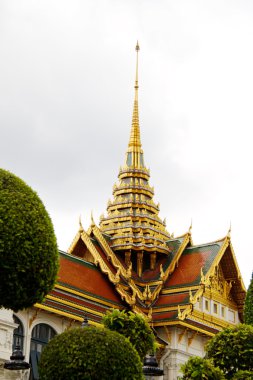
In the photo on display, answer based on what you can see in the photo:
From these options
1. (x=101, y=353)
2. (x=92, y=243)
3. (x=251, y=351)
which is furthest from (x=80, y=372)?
Answer: (x=92, y=243)

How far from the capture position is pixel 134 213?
135 feet

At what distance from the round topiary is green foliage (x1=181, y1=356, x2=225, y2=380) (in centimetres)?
546

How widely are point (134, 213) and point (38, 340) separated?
38.7 ft

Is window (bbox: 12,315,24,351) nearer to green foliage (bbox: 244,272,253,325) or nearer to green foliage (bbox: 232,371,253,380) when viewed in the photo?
green foliage (bbox: 244,272,253,325)

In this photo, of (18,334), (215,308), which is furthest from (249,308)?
(215,308)

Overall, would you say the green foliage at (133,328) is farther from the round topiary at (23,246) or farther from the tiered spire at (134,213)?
the tiered spire at (134,213)

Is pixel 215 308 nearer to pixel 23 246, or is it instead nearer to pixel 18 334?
pixel 18 334

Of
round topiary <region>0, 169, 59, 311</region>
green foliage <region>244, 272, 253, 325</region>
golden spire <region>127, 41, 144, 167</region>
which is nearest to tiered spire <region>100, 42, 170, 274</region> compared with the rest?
golden spire <region>127, 41, 144, 167</region>

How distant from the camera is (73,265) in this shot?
116 feet

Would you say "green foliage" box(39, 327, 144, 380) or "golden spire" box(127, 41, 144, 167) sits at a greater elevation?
"golden spire" box(127, 41, 144, 167)

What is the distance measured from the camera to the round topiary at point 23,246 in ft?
52.6

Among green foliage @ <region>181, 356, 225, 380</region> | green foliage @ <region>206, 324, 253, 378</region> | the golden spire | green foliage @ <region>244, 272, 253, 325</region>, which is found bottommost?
green foliage @ <region>181, 356, 225, 380</region>

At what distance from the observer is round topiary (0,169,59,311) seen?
16.0 meters

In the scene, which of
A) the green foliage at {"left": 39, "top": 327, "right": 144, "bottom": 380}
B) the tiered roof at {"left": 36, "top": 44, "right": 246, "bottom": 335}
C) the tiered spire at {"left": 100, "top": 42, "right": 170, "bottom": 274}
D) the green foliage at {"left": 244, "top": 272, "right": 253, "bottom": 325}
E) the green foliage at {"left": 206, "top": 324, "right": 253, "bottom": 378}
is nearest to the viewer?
the green foliage at {"left": 39, "top": 327, "right": 144, "bottom": 380}
